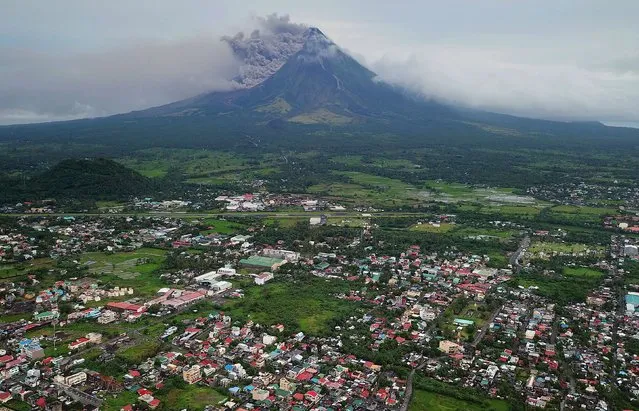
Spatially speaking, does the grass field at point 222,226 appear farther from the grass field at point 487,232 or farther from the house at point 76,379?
the house at point 76,379

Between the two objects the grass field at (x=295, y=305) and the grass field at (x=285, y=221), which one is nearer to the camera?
the grass field at (x=295, y=305)

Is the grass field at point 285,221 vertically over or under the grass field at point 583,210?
under

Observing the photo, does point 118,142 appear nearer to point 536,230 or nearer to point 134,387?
point 536,230

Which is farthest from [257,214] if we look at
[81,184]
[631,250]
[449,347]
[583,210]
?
[583,210]

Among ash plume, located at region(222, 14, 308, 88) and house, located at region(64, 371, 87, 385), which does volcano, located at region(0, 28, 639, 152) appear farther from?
house, located at region(64, 371, 87, 385)

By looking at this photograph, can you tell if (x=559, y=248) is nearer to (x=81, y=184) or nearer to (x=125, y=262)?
(x=125, y=262)

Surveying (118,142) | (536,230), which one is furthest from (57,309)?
(118,142)

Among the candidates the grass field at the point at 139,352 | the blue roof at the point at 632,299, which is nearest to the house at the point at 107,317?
the grass field at the point at 139,352
